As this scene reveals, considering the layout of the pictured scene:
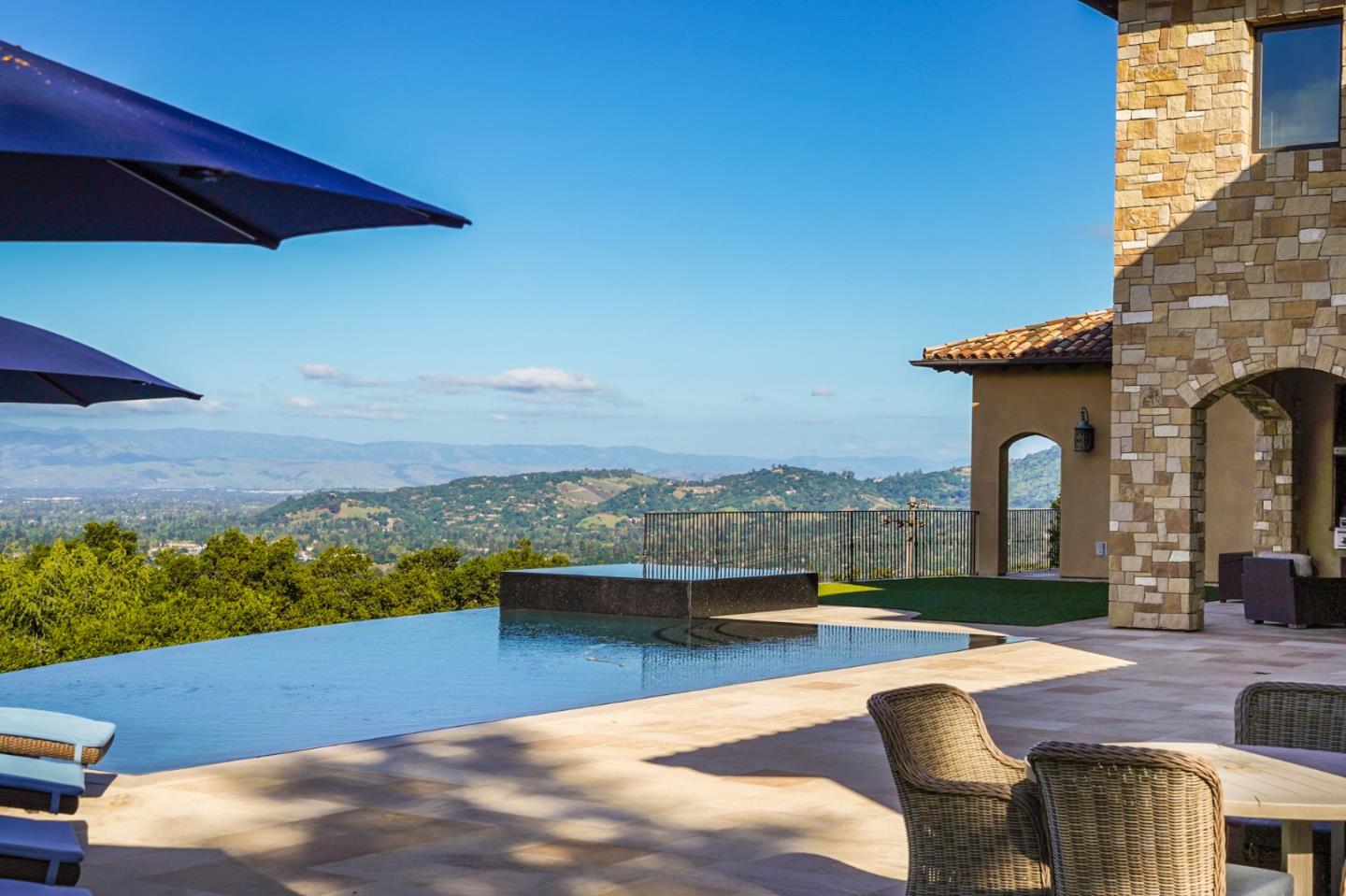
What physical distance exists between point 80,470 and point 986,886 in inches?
5413

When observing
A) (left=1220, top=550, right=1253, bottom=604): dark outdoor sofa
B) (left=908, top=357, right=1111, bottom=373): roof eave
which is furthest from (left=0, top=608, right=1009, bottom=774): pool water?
(left=908, top=357, right=1111, bottom=373): roof eave

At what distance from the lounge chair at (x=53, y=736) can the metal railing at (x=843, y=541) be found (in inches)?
568

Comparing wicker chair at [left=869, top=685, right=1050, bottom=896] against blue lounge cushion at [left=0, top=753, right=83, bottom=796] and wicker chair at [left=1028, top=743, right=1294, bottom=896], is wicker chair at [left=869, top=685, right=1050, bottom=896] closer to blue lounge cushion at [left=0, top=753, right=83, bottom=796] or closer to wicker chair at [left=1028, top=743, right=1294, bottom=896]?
wicker chair at [left=1028, top=743, right=1294, bottom=896]

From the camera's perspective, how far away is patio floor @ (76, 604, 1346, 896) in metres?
5.07

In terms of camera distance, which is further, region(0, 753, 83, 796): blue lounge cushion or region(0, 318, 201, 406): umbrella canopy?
region(0, 753, 83, 796): blue lounge cushion

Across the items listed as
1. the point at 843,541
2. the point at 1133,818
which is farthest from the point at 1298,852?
the point at 843,541

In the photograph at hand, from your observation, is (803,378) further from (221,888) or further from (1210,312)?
(221,888)

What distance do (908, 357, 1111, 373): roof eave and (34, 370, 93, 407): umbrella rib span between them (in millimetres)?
16184

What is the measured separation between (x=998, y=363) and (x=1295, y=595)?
702 cm

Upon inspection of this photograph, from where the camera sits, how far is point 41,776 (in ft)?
17.4

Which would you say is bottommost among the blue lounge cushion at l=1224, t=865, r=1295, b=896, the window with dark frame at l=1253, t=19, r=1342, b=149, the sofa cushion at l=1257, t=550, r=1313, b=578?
the blue lounge cushion at l=1224, t=865, r=1295, b=896

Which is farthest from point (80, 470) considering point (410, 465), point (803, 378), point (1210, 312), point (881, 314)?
point (1210, 312)

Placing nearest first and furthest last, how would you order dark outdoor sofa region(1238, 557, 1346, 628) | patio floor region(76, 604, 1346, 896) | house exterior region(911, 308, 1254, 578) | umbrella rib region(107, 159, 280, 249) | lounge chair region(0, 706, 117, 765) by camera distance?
umbrella rib region(107, 159, 280, 249) → patio floor region(76, 604, 1346, 896) → lounge chair region(0, 706, 117, 765) → dark outdoor sofa region(1238, 557, 1346, 628) → house exterior region(911, 308, 1254, 578)

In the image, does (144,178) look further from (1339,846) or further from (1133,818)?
(1339,846)
